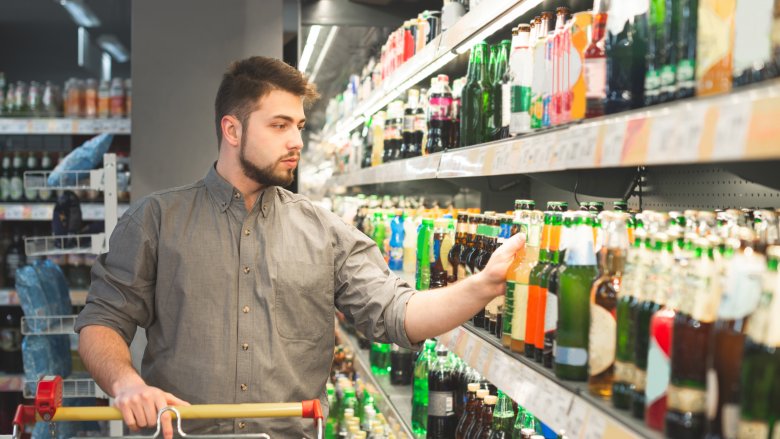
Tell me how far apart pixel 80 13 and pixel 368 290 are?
5760 millimetres

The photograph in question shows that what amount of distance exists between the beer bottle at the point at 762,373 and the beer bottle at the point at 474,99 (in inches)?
63.6

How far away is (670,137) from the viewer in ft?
3.85

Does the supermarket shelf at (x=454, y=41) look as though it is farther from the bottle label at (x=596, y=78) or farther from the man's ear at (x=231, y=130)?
the man's ear at (x=231, y=130)

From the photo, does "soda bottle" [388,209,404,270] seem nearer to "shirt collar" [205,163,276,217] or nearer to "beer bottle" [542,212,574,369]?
"shirt collar" [205,163,276,217]

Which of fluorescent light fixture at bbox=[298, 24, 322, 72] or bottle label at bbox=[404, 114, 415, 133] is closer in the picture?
bottle label at bbox=[404, 114, 415, 133]

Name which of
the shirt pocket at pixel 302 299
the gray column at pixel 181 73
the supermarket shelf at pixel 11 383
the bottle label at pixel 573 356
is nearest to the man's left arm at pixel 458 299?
the shirt pocket at pixel 302 299

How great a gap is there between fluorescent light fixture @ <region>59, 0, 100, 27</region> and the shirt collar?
531cm

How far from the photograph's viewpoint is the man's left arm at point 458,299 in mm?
2086

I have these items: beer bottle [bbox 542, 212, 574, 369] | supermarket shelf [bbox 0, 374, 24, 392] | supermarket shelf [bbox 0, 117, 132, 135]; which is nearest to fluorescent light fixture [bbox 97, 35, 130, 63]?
supermarket shelf [bbox 0, 117, 132, 135]

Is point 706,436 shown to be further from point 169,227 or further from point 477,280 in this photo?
point 169,227

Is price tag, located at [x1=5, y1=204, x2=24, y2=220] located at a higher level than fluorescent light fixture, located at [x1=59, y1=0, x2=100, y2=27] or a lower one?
lower

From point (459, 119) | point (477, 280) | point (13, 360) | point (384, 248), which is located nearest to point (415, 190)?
point (384, 248)

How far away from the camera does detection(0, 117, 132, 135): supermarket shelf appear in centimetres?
548

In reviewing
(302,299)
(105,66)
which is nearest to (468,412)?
(302,299)
